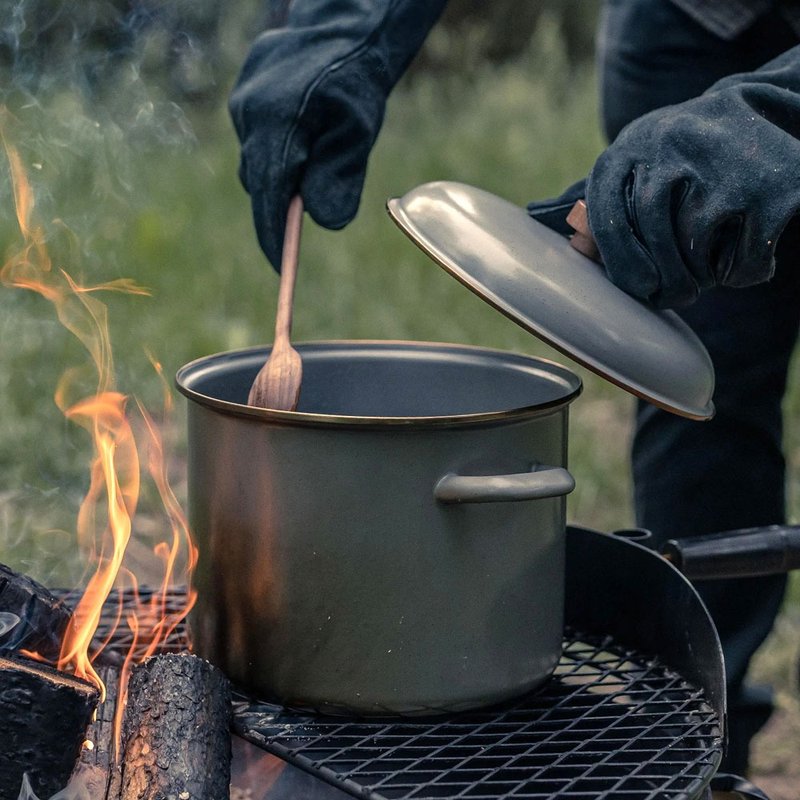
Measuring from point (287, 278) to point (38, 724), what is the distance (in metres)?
0.65

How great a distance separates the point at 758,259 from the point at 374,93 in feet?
2.10

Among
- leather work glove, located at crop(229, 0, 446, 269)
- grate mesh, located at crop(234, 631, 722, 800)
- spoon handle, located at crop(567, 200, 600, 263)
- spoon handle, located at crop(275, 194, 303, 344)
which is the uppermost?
leather work glove, located at crop(229, 0, 446, 269)

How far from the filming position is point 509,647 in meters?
1.34

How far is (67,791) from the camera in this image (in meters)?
1.24

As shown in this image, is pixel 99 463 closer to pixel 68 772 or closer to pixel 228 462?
pixel 228 462

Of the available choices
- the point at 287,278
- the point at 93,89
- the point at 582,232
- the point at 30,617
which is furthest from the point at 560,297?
the point at 93,89

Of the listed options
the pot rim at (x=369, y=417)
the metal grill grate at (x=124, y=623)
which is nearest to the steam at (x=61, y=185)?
the metal grill grate at (x=124, y=623)

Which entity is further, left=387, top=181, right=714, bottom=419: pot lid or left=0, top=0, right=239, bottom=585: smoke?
left=0, top=0, right=239, bottom=585: smoke

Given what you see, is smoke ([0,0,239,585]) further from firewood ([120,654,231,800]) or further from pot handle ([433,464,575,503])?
pot handle ([433,464,575,503])

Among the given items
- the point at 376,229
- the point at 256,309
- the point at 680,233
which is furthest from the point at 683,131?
the point at 376,229

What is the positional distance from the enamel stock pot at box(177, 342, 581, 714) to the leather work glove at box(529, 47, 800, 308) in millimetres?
184

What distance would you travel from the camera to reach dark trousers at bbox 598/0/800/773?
2.01m

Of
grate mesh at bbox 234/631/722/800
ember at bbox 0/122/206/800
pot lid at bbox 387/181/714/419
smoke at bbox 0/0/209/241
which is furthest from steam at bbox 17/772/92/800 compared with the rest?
smoke at bbox 0/0/209/241

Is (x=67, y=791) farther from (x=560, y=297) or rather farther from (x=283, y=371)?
(x=560, y=297)
